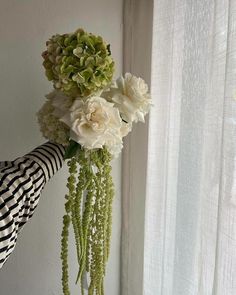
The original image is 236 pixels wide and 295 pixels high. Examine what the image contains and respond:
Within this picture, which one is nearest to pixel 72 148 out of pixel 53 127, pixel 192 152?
pixel 53 127

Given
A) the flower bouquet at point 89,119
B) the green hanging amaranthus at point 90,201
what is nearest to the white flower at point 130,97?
the flower bouquet at point 89,119

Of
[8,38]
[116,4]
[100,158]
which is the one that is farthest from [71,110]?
[116,4]

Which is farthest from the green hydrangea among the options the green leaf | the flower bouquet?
the green leaf

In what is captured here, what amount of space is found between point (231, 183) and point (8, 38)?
0.73 m

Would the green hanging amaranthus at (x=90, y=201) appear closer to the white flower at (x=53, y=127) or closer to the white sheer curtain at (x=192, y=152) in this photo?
the white flower at (x=53, y=127)

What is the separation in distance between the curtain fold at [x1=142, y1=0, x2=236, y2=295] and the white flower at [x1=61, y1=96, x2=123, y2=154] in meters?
0.23

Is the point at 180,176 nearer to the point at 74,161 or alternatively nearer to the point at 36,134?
the point at 74,161

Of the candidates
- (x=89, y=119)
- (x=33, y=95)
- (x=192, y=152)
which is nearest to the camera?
(x=89, y=119)

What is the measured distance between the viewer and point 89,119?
0.55 meters

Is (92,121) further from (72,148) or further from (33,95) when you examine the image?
(33,95)

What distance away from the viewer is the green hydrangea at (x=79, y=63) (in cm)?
56

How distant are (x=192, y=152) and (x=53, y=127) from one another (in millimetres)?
345

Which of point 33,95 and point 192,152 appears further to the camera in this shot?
point 33,95

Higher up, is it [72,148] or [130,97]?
[130,97]
